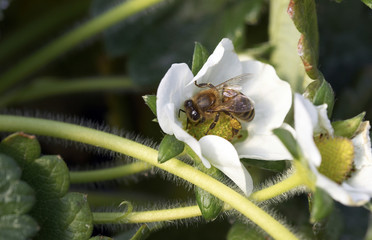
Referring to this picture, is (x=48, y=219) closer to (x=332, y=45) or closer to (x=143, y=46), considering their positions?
(x=143, y=46)

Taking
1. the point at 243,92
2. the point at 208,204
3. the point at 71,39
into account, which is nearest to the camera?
the point at 208,204

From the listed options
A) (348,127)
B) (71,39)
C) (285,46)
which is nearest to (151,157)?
(348,127)

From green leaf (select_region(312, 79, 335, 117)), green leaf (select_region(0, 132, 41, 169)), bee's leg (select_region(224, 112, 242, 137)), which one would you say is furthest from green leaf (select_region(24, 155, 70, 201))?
green leaf (select_region(312, 79, 335, 117))

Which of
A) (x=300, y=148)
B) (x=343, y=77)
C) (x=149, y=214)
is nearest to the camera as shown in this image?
(x=300, y=148)

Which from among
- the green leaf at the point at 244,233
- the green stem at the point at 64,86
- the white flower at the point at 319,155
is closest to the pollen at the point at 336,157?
the white flower at the point at 319,155

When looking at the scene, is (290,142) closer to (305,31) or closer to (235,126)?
(235,126)

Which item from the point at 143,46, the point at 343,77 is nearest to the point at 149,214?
the point at 143,46
